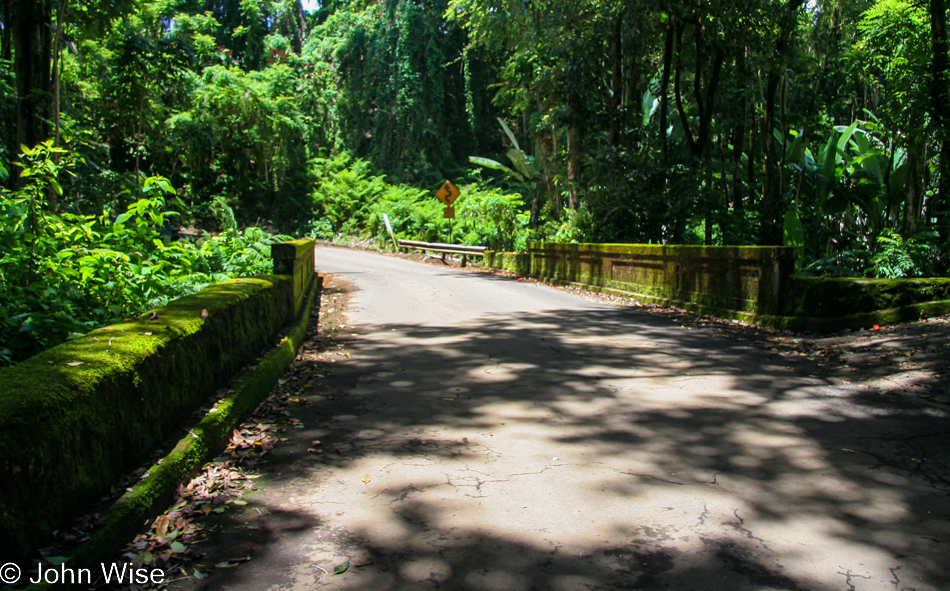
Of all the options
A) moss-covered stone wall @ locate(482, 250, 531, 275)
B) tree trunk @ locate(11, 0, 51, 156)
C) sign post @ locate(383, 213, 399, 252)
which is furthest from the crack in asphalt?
sign post @ locate(383, 213, 399, 252)

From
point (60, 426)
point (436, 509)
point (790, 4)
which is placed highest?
point (790, 4)

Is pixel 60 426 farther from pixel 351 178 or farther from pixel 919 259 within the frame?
pixel 351 178

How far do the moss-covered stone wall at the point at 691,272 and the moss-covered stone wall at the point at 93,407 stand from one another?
8.17 m

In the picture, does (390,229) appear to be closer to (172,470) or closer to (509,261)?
(509,261)

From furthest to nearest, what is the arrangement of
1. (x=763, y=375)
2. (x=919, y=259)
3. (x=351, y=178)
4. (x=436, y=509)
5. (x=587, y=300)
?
1. (x=351, y=178)
2. (x=587, y=300)
3. (x=919, y=259)
4. (x=763, y=375)
5. (x=436, y=509)

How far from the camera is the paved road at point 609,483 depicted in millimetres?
3230

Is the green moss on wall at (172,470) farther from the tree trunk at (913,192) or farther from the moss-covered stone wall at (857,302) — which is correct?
the tree trunk at (913,192)

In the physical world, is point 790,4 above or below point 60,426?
above

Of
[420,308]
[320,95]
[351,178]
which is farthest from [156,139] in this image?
[320,95]

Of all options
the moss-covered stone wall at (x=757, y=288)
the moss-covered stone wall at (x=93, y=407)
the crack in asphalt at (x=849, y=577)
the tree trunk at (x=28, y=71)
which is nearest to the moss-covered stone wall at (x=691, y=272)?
the moss-covered stone wall at (x=757, y=288)

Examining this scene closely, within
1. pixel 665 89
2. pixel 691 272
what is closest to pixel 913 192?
pixel 691 272

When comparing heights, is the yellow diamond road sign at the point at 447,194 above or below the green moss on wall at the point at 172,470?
above

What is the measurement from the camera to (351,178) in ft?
136

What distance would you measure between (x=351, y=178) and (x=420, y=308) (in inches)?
1193
